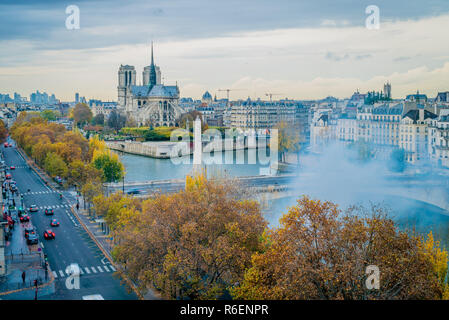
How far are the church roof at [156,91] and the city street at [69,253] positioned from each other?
66.2m

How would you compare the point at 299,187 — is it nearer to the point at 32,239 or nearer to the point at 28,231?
the point at 28,231

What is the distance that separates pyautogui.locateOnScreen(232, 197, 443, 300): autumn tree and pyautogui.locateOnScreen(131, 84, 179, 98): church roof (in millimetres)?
85126

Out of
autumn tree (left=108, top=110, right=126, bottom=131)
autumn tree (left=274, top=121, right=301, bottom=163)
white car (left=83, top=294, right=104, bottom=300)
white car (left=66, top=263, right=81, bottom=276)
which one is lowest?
white car (left=83, top=294, right=104, bottom=300)

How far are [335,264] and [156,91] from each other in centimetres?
8807

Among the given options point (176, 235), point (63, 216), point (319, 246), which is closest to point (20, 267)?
point (176, 235)

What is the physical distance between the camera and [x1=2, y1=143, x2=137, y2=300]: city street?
46.8 ft

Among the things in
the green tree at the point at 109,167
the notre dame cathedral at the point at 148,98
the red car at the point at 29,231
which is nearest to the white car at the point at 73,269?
the red car at the point at 29,231

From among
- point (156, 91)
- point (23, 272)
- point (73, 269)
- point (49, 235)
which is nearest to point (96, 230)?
point (49, 235)

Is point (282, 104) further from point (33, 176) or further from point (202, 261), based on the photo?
point (202, 261)

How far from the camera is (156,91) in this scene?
96.1m

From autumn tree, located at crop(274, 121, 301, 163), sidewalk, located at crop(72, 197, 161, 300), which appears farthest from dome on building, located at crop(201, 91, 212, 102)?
sidewalk, located at crop(72, 197, 161, 300)

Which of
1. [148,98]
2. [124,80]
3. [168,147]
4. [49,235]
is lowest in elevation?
[49,235]

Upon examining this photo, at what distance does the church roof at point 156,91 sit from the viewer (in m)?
95.6

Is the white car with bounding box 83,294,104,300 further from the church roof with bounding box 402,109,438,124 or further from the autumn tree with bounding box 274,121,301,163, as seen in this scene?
the autumn tree with bounding box 274,121,301,163
